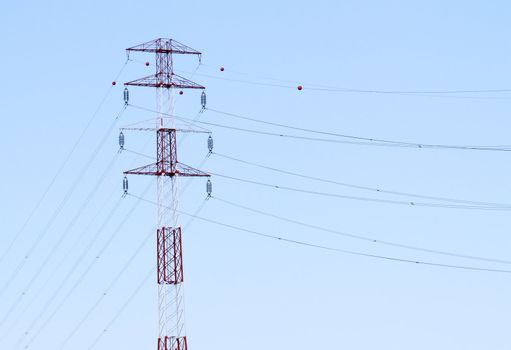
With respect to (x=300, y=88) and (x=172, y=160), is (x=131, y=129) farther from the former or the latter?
(x=300, y=88)

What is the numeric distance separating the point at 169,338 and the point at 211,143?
59.2 ft

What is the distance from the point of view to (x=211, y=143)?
14688cm

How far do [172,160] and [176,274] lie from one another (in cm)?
1024

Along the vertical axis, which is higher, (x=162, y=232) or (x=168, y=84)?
(x=168, y=84)

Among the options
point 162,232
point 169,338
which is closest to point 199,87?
point 162,232

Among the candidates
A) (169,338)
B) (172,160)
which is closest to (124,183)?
(172,160)

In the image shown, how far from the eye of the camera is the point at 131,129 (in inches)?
5778

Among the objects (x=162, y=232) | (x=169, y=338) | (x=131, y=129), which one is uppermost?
(x=131, y=129)

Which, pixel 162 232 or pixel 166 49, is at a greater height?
pixel 166 49

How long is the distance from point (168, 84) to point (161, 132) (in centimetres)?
515

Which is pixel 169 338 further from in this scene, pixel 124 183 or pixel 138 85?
pixel 138 85

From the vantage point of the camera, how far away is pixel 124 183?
14650cm

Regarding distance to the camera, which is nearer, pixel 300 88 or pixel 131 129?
pixel 300 88

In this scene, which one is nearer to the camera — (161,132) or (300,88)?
(300,88)
